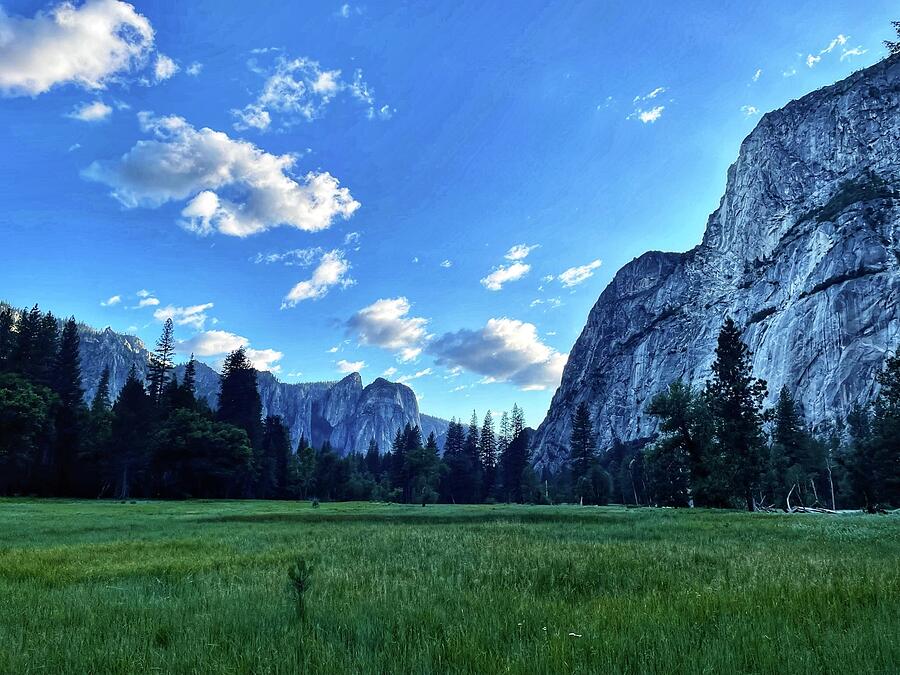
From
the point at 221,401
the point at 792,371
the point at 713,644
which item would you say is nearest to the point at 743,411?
the point at 713,644

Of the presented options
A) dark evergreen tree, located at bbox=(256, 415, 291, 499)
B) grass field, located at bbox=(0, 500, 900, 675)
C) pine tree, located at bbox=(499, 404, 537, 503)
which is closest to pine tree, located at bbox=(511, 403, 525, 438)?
pine tree, located at bbox=(499, 404, 537, 503)

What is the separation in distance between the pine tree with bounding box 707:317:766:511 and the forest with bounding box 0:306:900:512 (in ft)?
0.40

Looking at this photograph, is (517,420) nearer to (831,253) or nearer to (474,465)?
(474,465)

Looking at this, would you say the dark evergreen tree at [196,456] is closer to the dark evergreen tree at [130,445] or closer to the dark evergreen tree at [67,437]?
the dark evergreen tree at [130,445]

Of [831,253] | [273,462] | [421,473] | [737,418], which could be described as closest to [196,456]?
[273,462]

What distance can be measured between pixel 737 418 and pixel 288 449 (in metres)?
101

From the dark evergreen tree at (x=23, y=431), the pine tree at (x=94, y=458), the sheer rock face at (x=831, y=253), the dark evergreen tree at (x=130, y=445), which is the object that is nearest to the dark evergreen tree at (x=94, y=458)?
the pine tree at (x=94, y=458)

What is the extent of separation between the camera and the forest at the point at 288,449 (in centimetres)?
5050

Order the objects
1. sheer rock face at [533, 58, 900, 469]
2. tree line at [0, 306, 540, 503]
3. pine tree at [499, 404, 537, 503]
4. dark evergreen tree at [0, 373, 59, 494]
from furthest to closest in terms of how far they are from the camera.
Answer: sheer rock face at [533, 58, 900, 469] → pine tree at [499, 404, 537, 503] → tree line at [0, 306, 540, 503] → dark evergreen tree at [0, 373, 59, 494]

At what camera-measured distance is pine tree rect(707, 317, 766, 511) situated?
1850 inches

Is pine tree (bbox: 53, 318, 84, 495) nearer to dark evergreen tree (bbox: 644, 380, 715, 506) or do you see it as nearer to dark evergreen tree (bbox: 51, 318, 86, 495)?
dark evergreen tree (bbox: 51, 318, 86, 495)

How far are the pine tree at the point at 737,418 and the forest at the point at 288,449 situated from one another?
121 millimetres

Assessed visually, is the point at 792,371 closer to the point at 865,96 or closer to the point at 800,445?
the point at 800,445

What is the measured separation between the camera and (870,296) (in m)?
144
